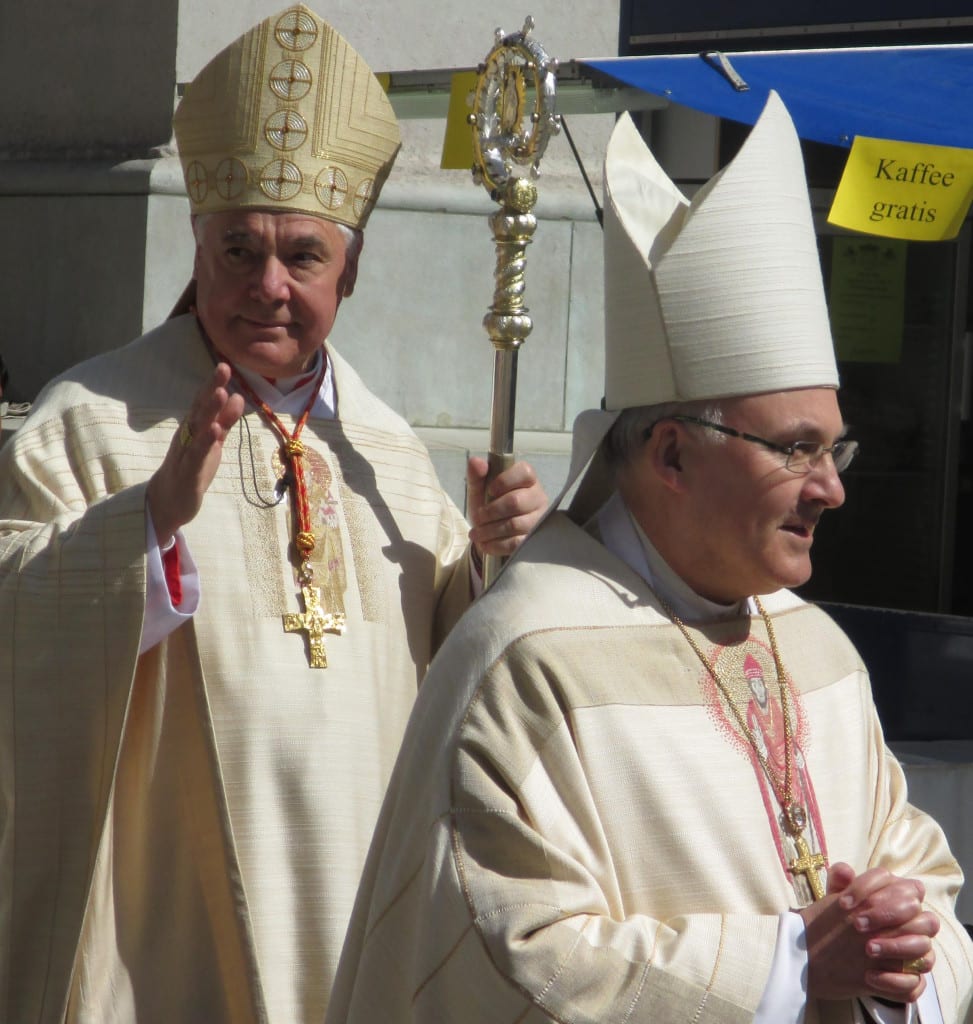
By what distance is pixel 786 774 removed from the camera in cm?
263

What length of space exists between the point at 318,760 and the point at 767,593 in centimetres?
99

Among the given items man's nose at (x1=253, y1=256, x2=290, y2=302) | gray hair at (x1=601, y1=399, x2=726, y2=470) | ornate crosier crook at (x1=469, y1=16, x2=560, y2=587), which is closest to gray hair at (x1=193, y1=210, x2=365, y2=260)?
man's nose at (x1=253, y1=256, x2=290, y2=302)

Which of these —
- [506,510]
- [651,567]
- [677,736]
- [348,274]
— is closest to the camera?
[677,736]

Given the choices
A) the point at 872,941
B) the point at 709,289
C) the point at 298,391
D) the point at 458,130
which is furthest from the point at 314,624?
the point at 458,130

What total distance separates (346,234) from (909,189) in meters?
1.35

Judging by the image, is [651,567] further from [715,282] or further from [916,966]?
[916,966]

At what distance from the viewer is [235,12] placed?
5133mm

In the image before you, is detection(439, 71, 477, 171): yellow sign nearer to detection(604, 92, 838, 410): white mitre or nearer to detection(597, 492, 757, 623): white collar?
detection(604, 92, 838, 410): white mitre

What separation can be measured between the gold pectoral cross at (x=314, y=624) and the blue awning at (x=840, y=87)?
1671 millimetres

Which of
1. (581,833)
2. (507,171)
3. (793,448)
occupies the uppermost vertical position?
(507,171)

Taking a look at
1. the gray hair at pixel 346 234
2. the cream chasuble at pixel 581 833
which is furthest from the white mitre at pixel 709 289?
the gray hair at pixel 346 234

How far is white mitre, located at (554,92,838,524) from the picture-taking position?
2.65 metres

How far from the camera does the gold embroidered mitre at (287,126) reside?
348cm

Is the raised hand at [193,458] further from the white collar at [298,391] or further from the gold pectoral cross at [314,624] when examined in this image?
the white collar at [298,391]
